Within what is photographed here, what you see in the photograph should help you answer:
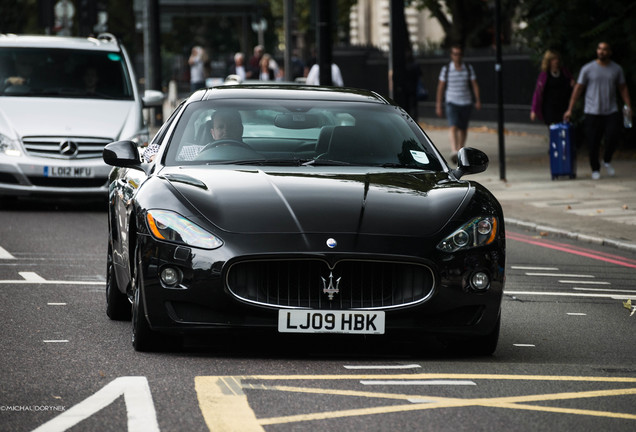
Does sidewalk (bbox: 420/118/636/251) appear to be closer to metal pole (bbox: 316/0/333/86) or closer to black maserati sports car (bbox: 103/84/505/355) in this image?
metal pole (bbox: 316/0/333/86)

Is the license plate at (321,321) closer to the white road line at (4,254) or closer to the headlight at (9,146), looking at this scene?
the white road line at (4,254)

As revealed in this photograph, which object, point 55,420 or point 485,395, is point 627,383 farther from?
point 55,420

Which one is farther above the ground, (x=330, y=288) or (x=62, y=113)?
(x=330, y=288)

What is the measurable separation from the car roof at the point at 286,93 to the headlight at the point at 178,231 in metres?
1.69

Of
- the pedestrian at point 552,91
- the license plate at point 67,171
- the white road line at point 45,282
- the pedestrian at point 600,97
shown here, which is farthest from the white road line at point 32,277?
the pedestrian at point 552,91

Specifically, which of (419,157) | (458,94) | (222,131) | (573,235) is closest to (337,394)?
(419,157)

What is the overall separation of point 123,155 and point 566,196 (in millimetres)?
10528

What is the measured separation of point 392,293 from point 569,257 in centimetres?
602

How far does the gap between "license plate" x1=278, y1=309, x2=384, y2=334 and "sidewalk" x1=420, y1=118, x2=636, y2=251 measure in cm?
674

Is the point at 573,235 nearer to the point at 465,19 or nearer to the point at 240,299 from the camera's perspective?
the point at 240,299

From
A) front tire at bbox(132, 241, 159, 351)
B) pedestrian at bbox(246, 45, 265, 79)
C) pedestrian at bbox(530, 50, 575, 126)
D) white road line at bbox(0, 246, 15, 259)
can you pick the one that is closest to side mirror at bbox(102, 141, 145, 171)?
front tire at bbox(132, 241, 159, 351)

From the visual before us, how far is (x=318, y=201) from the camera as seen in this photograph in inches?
289

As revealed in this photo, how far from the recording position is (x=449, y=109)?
22859 mm

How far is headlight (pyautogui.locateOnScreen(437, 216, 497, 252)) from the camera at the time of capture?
23.6 ft
